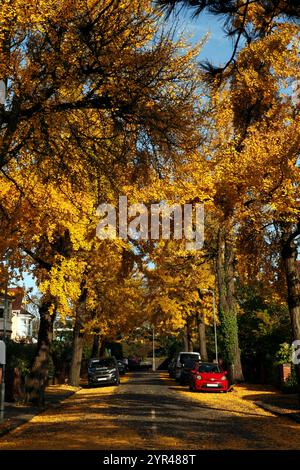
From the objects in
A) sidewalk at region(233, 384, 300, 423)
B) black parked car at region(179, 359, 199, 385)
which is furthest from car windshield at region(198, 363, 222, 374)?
black parked car at region(179, 359, 199, 385)

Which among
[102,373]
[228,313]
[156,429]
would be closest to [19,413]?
[156,429]

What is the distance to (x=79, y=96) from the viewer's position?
12.4 meters

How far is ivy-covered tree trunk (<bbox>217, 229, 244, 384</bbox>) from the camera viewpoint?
101ft

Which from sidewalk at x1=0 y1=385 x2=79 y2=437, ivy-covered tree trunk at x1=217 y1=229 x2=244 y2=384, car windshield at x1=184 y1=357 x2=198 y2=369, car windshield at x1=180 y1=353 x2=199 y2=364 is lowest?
sidewalk at x1=0 y1=385 x2=79 y2=437

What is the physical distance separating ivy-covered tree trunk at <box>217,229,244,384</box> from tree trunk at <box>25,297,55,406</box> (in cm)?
1088

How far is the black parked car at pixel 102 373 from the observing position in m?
35.3

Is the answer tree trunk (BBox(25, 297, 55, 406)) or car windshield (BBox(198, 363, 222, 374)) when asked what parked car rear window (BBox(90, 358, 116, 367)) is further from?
tree trunk (BBox(25, 297, 55, 406))

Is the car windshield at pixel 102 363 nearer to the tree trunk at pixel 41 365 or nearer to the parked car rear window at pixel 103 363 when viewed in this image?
the parked car rear window at pixel 103 363

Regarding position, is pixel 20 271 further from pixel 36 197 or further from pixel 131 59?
pixel 131 59

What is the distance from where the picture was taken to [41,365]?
2164 centimetres

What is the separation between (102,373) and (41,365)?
14.3 meters
